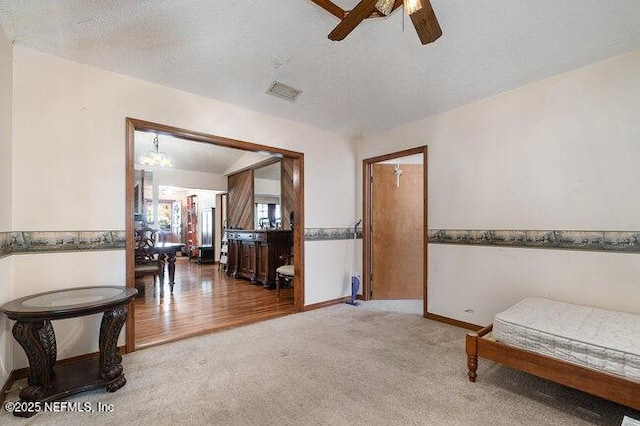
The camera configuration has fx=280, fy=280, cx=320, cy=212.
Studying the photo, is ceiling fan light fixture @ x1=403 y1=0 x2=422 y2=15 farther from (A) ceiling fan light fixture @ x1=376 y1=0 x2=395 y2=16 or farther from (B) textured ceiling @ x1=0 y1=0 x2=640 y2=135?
(B) textured ceiling @ x1=0 y1=0 x2=640 y2=135

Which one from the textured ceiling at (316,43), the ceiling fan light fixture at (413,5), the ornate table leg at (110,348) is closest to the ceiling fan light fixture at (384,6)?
the ceiling fan light fixture at (413,5)

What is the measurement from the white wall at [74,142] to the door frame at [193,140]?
5cm

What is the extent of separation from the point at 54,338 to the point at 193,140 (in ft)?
6.66

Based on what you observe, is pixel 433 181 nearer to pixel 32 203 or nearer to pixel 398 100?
pixel 398 100

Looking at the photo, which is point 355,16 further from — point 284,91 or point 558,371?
point 558,371

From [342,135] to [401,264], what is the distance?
85.8 inches

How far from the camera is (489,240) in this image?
3008mm

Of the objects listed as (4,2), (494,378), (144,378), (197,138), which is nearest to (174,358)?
(144,378)

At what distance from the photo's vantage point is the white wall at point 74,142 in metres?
2.14

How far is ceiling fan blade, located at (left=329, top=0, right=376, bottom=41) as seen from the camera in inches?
57.4

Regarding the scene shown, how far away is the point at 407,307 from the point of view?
3.92m

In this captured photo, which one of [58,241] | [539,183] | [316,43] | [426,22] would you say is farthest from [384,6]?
[58,241]

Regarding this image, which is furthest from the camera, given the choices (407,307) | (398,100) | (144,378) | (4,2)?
(407,307)

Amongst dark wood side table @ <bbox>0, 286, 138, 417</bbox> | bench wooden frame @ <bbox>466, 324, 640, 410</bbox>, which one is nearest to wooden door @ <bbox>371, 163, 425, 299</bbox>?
bench wooden frame @ <bbox>466, 324, 640, 410</bbox>
